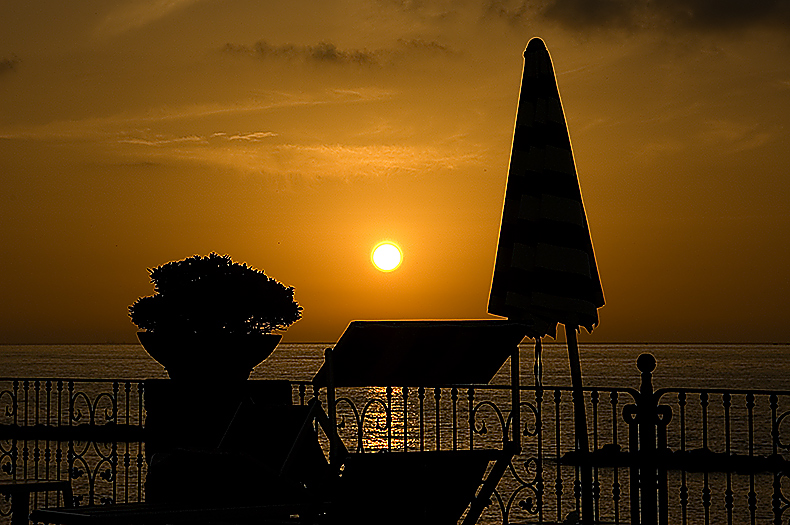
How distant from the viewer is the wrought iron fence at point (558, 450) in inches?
256

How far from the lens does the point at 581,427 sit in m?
6.63

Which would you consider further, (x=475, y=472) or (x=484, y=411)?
(x=484, y=411)

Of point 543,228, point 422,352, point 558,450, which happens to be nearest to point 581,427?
point 558,450

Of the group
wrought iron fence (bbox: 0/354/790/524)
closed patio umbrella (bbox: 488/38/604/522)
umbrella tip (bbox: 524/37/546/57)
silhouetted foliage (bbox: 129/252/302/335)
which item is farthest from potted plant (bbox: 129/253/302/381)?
umbrella tip (bbox: 524/37/546/57)

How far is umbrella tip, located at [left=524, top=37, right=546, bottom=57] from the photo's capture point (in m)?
6.80

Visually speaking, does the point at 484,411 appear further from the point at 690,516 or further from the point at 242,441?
the point at 242,441

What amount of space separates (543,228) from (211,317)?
2.65 m

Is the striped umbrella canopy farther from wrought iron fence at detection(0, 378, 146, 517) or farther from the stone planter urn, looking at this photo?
wrought iron fence at detection(0, 378, 146, 517)

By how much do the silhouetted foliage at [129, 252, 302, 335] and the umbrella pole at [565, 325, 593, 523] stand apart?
7.50 ft

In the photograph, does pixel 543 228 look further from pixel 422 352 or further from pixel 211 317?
pixel 211 317

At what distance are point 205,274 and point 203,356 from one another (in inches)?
29.0

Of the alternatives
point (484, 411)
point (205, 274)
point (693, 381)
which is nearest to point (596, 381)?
point (693, 381)

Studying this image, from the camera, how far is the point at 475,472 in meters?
5.48

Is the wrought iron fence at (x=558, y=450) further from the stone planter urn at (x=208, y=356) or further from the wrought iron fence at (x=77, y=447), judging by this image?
the stone planter urn at (x=208, y=356)
